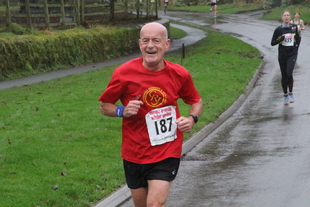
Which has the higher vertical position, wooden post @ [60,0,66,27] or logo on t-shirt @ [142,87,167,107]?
logo on t-shirt @ [142,87,167,107]

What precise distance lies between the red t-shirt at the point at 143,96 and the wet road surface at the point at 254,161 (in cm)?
232

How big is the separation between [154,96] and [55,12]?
21440 mm

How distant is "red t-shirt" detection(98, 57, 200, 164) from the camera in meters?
4.95

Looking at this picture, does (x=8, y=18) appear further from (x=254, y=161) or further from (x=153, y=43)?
(x=153, y=43)

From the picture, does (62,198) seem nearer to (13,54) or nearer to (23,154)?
(23,154)

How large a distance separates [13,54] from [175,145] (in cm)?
1508

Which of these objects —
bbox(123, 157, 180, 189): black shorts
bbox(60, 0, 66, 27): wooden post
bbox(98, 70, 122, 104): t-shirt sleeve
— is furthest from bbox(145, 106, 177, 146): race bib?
bbox(60, 0, 66, 27): wooden post

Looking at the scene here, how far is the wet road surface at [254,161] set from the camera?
734cm

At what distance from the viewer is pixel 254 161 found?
363 inches

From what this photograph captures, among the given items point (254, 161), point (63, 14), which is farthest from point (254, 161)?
point (63, 14)

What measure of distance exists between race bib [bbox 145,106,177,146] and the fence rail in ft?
57.9

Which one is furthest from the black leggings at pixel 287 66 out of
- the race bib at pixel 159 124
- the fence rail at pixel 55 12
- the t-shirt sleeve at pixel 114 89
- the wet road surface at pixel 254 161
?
the fence rail at pixel 55 12

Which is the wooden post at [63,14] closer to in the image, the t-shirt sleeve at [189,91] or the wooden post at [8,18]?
the wooden post at [8,18]

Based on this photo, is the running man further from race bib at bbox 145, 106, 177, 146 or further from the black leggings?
the black leggings
